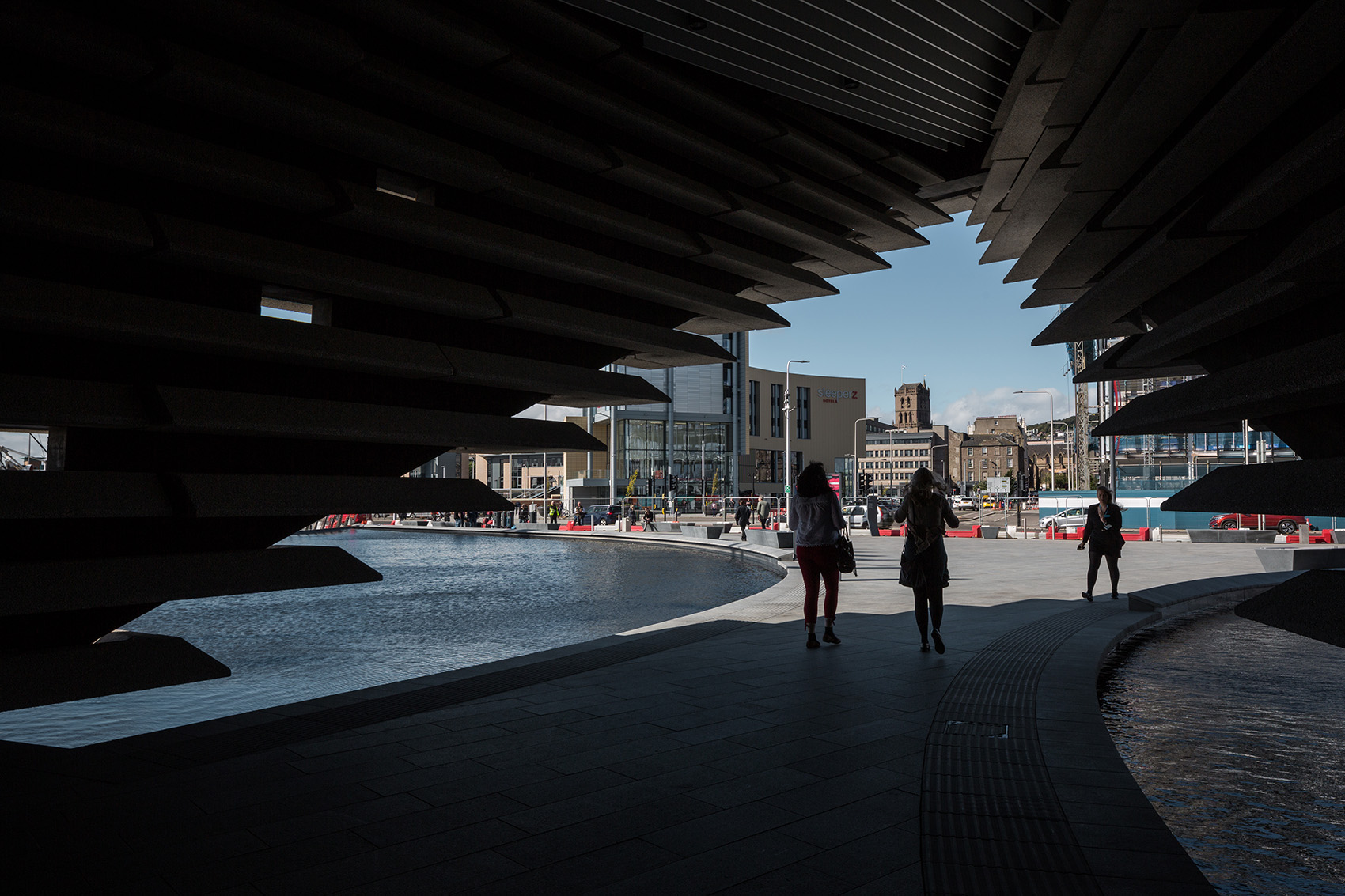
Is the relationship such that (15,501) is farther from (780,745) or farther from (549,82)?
(780,745)

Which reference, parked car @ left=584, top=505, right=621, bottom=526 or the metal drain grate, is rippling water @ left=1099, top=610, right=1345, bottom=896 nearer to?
the metal drain grate

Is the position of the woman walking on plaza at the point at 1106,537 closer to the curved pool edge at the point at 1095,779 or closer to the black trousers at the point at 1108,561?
the black trousers at the point at 1108,561

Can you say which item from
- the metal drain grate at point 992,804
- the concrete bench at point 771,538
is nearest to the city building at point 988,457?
the concrete bench at point 771,538

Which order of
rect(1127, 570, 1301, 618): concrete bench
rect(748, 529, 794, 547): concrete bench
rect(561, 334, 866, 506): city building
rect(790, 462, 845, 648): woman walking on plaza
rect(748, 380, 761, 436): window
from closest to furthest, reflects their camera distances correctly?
rect(790, 462, 845, 648): woman walking on plaza, rect(1127, 570, 1301, 618): concrete bench, rect(748, 529, 794, 547): concrete bench, rect(561, 334, 866, 506): city building, rect(748, 380, 761, 436): window

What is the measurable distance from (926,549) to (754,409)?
120376mm

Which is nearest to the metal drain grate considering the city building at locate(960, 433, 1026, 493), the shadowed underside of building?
the shadowed underside of building

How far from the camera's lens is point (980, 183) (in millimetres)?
6645

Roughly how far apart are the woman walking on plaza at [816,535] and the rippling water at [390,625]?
3716 mm

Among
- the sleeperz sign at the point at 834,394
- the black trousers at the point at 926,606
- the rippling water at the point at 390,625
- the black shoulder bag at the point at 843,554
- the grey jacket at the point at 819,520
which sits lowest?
the rippling water at the point at 390,625

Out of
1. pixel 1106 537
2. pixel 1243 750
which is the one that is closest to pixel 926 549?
pixel 1243 750

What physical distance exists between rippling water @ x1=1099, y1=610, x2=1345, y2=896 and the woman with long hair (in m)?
1.51

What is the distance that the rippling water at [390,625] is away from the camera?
6945mm

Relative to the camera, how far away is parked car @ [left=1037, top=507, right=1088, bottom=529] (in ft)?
127

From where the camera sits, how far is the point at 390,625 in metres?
12.6
